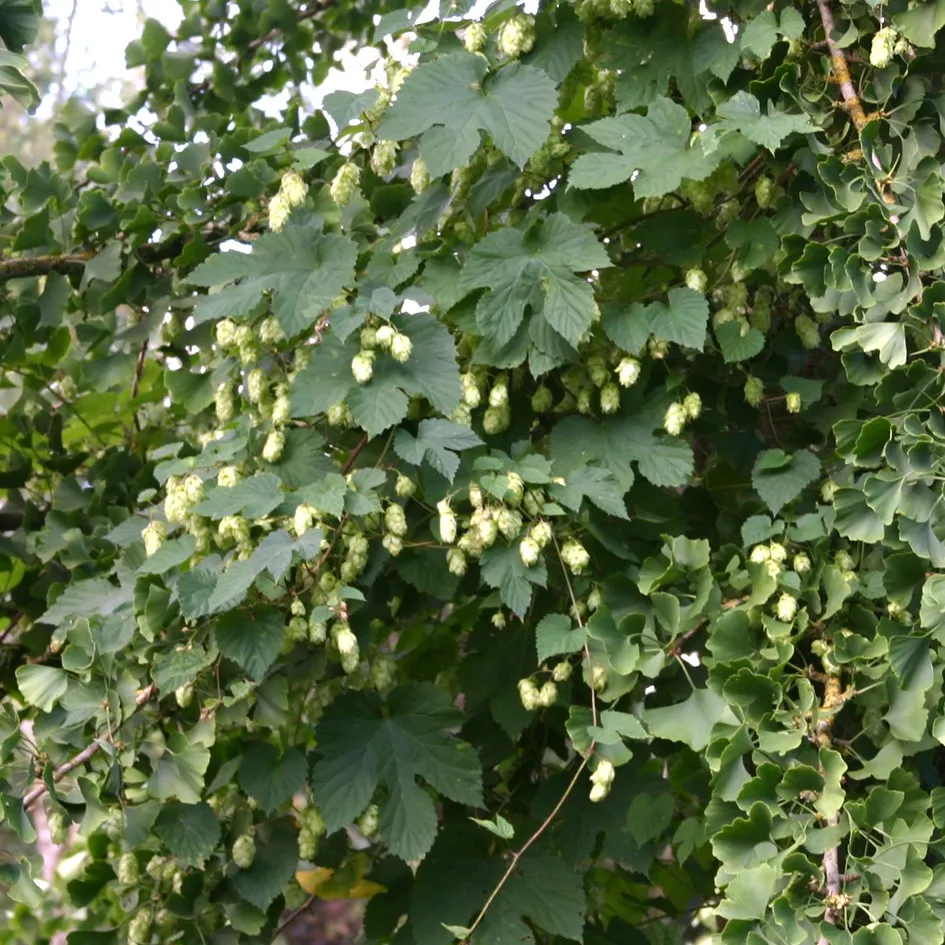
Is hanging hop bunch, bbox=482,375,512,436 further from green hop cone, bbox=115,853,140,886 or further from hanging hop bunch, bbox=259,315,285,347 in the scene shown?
green hop cone, bbox=115,853,140,886

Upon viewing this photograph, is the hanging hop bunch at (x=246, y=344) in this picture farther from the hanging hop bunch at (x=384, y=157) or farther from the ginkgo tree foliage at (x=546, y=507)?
the hanging hop bunch at (x=384, y=157)

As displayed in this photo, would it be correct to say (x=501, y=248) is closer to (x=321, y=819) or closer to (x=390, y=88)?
(x=390, y=88)

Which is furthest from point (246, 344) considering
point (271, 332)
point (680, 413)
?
point (680, 413)

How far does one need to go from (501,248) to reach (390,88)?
30 cm

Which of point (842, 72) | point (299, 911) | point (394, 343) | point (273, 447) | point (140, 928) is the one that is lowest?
point (299, 911)

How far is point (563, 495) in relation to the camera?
127cm

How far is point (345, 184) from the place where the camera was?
1.48 m

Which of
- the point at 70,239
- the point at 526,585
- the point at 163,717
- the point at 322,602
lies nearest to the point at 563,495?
the point at 526,585

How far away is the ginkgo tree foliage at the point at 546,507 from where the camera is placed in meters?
1.13

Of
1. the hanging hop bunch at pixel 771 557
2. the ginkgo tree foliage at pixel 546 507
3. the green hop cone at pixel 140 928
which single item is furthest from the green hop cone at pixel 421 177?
the green hop cone at pixel 140 928

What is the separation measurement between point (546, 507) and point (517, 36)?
1.79 feet

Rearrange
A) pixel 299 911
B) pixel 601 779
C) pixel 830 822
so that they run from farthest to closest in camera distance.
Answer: pixel 299 911
pixel 601 779
pixel 830 822

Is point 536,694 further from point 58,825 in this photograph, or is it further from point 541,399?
point 58,825

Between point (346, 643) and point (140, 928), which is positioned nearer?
point (346, 643)
